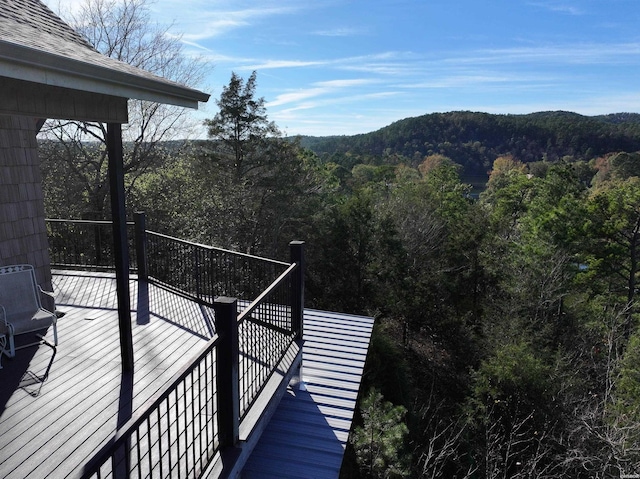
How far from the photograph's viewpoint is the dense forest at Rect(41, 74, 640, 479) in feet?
38.8

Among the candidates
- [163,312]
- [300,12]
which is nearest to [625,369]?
[163,312]

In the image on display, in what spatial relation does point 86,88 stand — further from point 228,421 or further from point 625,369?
point 625,369

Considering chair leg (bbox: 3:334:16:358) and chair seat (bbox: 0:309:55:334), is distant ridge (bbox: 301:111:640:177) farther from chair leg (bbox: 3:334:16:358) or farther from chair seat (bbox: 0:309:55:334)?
chair leg (bbox: 3:334:16:358)

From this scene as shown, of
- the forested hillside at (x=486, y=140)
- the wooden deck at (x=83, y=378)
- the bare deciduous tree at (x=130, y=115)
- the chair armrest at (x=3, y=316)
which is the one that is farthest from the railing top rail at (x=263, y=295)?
the forested hillside at (x=486, y=140)

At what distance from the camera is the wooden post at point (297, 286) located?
4.23 meters

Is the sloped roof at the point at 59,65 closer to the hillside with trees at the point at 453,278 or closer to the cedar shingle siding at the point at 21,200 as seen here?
the cedar shingle siding at the point at 21,200

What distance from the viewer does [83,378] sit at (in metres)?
3.48

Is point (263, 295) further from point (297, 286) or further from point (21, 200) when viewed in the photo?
point (21, 200)

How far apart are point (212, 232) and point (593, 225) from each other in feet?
52.8

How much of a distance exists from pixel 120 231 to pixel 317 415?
2.46 metres

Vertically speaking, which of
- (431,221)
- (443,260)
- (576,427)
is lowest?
(576,427)

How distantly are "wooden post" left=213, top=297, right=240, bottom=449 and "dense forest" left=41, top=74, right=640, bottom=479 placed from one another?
6.88 metres

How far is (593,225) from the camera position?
18.4m

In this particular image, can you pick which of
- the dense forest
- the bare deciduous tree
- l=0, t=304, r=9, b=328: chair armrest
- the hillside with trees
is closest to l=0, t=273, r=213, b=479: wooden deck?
A: l=0, t=304, r=9, b=328: chair armrest
